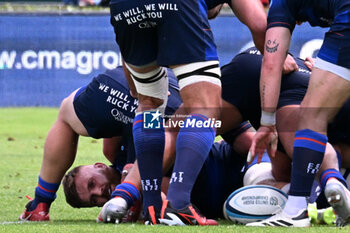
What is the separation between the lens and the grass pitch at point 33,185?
12.9 feet

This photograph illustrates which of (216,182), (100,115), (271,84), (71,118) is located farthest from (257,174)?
(71,118)

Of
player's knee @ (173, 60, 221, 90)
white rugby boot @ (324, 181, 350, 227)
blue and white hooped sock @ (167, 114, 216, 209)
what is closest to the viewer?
white rugby boot @ (324, 181, 350, 227)

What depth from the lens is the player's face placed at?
4.86 m

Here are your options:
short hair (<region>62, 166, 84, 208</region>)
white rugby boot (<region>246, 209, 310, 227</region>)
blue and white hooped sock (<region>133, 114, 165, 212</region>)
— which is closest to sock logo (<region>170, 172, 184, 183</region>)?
blue and white hooped sock (<region>133, 114, 165, 212</region>)

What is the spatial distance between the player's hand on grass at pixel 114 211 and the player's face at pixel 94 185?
54cm

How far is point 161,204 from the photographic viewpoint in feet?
13.9

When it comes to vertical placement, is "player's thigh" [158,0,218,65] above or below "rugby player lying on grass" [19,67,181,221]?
above

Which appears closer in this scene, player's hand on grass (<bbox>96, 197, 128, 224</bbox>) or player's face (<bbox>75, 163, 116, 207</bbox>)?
player's hand on grass (<bbox>96, 197, 128, 224</bbox>)

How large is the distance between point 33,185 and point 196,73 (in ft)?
8.45

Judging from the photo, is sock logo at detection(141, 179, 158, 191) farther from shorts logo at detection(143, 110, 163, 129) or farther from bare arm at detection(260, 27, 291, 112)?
bare arm at detection(260, 27, 291, 112)

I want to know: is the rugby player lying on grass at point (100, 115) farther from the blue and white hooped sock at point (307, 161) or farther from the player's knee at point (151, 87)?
the blue and white hooped sock at point (307, 161)

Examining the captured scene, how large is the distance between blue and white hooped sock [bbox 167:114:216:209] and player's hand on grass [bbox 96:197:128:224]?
36 cm

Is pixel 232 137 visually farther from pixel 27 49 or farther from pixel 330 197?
pixel 27 49

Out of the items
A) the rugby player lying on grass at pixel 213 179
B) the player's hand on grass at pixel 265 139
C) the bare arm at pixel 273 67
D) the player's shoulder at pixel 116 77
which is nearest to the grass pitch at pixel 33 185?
the rugby player lying on grass at pixel 213 179
